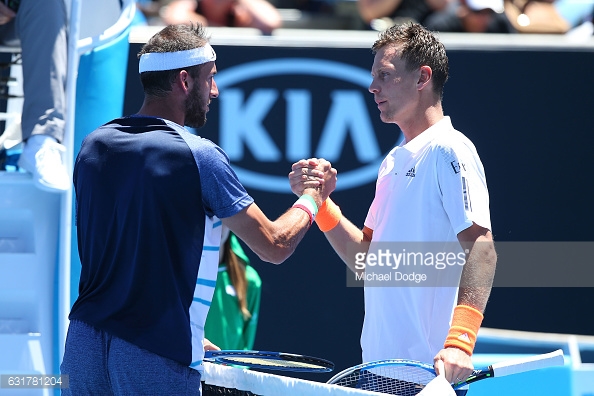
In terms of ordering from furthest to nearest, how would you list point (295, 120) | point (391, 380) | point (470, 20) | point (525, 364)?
point (470, 20) < point (295, 120) < point (391, 380) < point (525, 364)

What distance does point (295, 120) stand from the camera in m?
5.73

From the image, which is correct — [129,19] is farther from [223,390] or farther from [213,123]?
[223,390]

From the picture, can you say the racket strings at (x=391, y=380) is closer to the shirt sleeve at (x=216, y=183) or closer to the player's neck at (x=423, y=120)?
the shirt sleeve at (x=216, y=183)

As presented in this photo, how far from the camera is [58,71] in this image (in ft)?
13.0

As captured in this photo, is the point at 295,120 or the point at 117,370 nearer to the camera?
the point at 117,370

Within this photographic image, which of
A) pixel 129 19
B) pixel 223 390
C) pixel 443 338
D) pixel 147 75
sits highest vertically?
pixel 129 19

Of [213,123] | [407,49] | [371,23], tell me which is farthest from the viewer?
[371,23]

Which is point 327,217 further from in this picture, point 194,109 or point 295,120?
point 295,120

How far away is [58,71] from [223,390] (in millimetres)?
1758

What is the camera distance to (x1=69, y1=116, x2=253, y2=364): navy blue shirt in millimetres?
2686

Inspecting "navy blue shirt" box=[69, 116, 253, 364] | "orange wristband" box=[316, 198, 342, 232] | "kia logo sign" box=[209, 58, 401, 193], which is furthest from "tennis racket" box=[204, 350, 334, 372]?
"kia logo sign" box=[209, 58, 401, 193]

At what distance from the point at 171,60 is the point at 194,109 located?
17 centimetres

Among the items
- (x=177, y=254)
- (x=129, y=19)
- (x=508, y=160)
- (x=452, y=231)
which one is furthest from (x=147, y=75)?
(x=508, y=160)

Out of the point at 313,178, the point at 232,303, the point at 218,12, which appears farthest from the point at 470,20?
the point at 313,178
